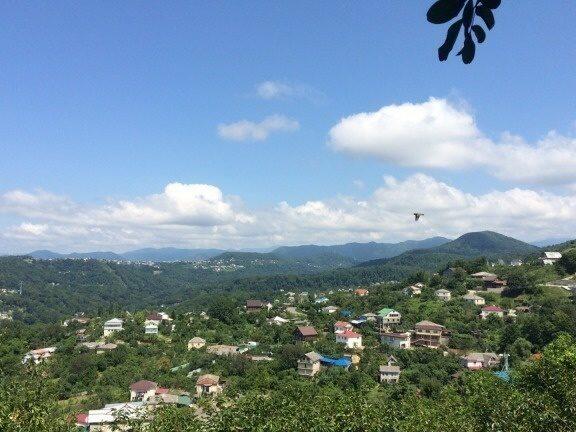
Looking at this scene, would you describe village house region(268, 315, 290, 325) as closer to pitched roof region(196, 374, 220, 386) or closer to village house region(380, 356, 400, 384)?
pitched roof region(196, 374, 220, 386)

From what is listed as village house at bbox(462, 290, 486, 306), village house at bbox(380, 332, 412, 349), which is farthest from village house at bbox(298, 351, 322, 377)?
village house at bbox(462, 290, 486, 306)

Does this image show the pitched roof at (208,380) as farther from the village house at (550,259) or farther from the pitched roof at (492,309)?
the village house at (550,259)

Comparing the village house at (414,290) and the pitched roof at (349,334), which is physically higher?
the village house at (414,290)

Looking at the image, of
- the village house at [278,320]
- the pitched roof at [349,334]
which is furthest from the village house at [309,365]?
the village house at [278,320]

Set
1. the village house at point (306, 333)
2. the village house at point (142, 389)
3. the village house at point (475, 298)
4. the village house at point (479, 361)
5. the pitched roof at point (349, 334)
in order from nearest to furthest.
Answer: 1. the village house at point (142, 389)
2. the village house at point (479, 361)
3. the pitched roof at point (349, 334)
4. the village house at point (306, 333)
5. the village house at point (475, 298)

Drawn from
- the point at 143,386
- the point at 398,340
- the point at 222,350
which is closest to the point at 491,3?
the point at 143,386

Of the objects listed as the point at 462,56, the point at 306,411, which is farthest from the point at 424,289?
the point at 462,56
